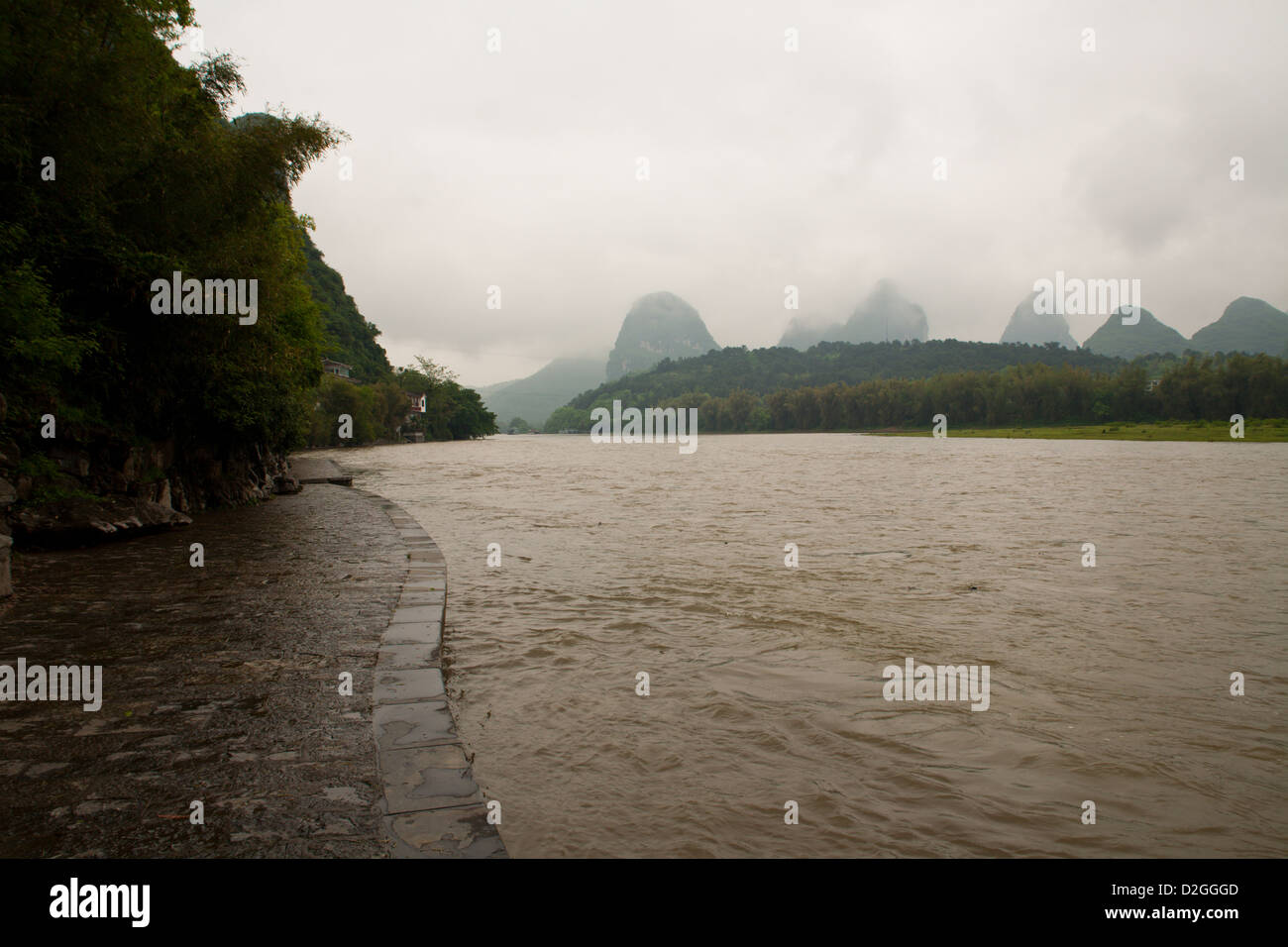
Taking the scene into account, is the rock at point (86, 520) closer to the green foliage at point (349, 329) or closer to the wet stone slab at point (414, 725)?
the wet stone slab at point (414, 725)

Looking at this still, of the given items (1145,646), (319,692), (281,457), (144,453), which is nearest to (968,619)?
(1145,646)

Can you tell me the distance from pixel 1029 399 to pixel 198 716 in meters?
124

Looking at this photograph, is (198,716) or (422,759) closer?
(422,759)

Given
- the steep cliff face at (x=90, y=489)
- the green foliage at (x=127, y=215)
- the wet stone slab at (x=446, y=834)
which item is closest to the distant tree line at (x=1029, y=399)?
the green foliage at (x=127, y=215)

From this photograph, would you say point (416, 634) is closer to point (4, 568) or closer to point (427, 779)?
point (427, 779)

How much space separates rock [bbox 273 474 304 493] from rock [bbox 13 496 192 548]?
929cm

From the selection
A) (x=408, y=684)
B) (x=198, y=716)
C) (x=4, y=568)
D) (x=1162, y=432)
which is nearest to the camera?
(x=198, y=716)

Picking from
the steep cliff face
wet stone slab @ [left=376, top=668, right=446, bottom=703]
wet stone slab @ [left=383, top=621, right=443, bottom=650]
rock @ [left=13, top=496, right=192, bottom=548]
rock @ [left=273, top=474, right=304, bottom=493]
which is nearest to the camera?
wet stone slab @ [left=376, top=668, right=446, bottom=703]

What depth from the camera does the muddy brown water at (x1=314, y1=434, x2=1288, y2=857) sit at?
3561 millimetres

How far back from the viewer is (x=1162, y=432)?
74.6 metres

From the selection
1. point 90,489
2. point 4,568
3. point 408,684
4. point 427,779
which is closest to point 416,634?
point 408,684

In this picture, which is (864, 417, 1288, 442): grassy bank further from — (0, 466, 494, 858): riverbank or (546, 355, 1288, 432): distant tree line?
(0, 466, 494, 858): riverbank

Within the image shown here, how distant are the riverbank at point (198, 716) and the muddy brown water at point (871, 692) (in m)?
0.79

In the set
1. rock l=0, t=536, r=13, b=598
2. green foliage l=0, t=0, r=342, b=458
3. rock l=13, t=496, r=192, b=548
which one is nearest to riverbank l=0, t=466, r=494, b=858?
rock l=0, t=536, r=13, b=598
